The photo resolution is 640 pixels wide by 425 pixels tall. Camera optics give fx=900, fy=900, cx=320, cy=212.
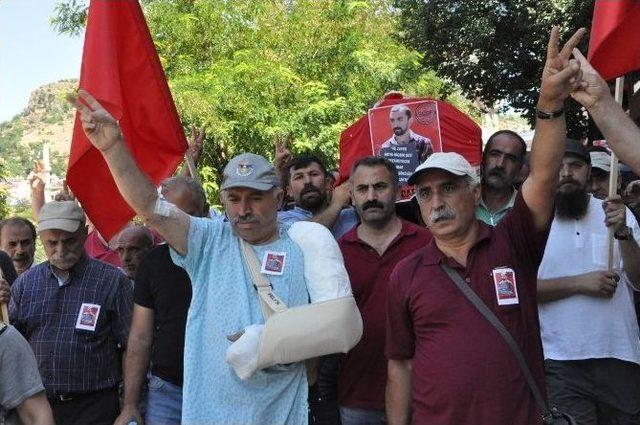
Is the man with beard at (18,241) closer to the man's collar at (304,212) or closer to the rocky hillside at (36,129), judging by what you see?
the man's collar at (304,212)

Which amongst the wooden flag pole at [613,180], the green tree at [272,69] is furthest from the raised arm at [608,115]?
the green tree at [272,69]

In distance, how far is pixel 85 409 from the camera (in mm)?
5246

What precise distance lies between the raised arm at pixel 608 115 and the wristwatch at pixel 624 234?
137 centimetres

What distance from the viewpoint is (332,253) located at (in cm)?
417

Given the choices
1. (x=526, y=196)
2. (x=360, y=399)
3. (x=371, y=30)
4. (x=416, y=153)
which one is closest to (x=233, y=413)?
(x=360, y=399)

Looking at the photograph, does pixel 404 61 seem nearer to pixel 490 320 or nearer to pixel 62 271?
pixel 62 271

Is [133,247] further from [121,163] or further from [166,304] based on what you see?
[121,163]

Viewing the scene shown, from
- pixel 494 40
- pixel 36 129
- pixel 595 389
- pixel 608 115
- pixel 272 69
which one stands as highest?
pixel 36 129

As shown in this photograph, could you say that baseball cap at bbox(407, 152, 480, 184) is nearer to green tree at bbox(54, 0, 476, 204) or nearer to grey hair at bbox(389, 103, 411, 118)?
grey hair at bbox(389, 103, 411, 118)

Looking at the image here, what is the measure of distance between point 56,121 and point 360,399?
15245cm

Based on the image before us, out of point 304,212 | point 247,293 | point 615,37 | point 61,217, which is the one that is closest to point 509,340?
point 247,293

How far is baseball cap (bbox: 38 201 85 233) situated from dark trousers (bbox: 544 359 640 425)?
9.62ft

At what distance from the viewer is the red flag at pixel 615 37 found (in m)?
4.23

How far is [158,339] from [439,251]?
1.69m
